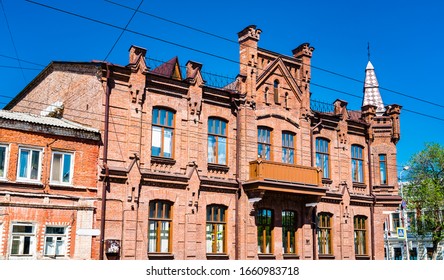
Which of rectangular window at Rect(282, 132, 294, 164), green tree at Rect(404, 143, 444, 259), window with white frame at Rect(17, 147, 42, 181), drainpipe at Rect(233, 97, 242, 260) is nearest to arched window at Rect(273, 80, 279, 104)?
rectangular window at Rect(282, 132, 294, 164)

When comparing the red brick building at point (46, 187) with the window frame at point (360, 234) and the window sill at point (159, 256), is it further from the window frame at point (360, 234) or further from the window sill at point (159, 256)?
the window frame at point (360, 234)

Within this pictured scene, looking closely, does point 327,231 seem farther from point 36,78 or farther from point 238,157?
point 36,78

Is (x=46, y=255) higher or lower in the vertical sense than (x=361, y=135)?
lower

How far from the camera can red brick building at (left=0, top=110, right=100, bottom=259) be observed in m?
17.9

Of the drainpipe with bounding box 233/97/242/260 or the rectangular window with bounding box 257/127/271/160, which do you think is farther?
the rectangular window with bounding box 257/127/271/160

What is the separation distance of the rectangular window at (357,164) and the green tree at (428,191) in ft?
33.2

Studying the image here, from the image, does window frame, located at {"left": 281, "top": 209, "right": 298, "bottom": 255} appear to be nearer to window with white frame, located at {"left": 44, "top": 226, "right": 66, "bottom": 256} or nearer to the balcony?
the balcony

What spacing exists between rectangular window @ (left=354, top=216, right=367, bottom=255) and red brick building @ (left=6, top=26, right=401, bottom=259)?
0.07 m

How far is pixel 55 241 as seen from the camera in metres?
18.5

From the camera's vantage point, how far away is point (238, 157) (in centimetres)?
2375
